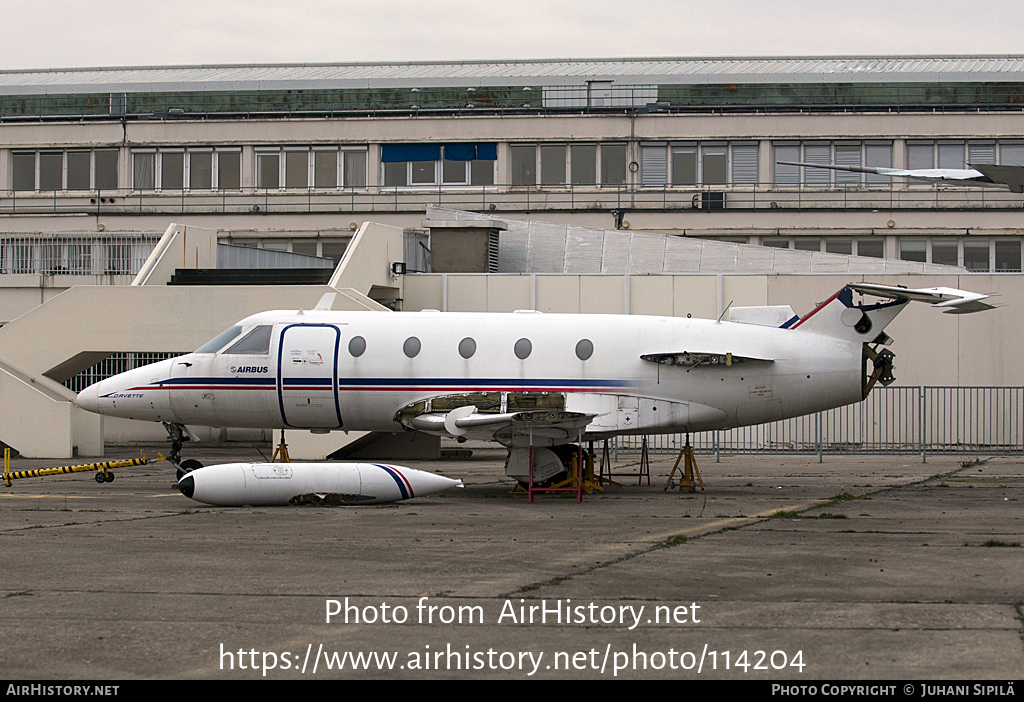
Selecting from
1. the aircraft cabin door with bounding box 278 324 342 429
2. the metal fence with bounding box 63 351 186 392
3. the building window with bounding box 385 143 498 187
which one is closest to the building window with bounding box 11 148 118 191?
the building window with bounding box 385 143 498 187

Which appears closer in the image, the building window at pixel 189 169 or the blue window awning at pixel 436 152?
the blue window awning at pixel 436 152

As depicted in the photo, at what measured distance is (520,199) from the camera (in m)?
47.4

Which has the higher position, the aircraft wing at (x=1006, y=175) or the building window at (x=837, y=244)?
the building window at (x=837, y=244)

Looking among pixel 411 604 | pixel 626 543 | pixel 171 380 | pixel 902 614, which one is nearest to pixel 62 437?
pixel 171 380

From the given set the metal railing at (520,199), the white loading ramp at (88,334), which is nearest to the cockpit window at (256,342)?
the white loading ramp at (88,334)

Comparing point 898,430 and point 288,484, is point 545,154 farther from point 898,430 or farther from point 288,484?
point 288,484

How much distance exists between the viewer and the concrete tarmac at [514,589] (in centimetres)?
765

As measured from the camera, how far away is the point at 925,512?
1675 centimetres

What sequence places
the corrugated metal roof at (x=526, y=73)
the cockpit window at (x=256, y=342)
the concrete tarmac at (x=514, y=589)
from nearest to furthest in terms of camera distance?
the concrete tarmac at (x=514, y=589) → the cockpit window at (x=256, y=342) → the corrugated metal roof at (x=526, y=73)

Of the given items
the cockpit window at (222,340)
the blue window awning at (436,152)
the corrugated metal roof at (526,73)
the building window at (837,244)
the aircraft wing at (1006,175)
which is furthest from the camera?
the corrugated metal roof at (526,73)

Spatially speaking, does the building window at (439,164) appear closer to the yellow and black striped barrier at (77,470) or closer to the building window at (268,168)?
the building window at (268,168)

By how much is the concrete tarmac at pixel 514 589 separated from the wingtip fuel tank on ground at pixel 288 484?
36 cm

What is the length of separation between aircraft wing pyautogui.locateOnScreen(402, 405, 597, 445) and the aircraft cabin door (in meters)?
1.75

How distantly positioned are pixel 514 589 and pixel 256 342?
1068 cm
